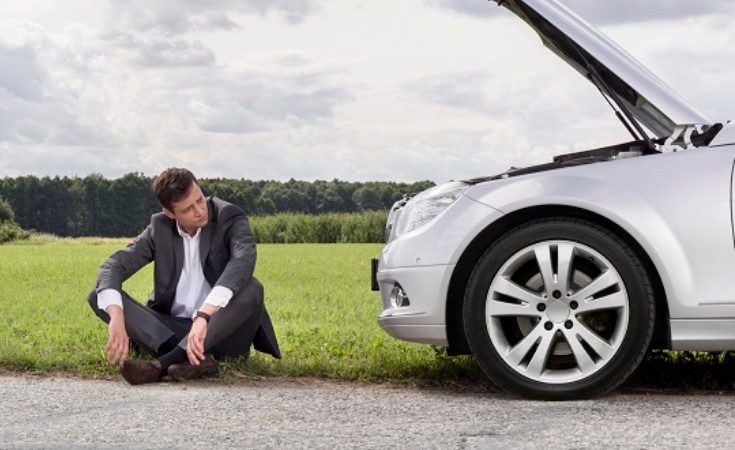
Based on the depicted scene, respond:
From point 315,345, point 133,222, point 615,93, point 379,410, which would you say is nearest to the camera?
point 379,410

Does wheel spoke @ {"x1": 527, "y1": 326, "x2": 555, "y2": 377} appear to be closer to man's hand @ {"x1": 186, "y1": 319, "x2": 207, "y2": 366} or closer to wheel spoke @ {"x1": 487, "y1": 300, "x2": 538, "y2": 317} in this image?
wheel spoke @ {"x1": 487, "y1": 300, "x2": 538, "y2": 317}

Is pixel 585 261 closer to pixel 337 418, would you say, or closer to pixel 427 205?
pixel 427 205

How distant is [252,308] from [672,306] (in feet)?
7.94

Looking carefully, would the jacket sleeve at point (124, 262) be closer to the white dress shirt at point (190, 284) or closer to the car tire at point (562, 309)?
the white dress shirt at point (190, 284)

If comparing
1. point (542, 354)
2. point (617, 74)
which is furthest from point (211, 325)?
point (617, 74)

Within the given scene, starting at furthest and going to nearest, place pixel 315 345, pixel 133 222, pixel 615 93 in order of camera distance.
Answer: pixel 133 222, pixel 315 345, pixel 615 93

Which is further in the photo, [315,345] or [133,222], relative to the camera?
[133,222]

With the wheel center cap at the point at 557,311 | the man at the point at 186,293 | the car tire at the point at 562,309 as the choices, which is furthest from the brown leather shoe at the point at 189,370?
the wheel center cap at the point at 557,311

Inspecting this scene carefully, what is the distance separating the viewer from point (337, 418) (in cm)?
514

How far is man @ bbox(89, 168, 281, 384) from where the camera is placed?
20.2 feet

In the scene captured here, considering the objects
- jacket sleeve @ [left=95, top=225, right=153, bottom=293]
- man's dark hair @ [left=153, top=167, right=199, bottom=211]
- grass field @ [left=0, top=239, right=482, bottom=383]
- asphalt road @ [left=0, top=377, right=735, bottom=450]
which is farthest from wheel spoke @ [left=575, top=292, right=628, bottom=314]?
jacket sleeve @ [left=95, top=225, right=153, bottom=293]

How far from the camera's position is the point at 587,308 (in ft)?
17.9

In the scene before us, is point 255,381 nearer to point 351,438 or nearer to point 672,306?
point 351,438

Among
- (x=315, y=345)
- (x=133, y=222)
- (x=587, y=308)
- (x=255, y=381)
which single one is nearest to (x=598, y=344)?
(x=587, y=308)
